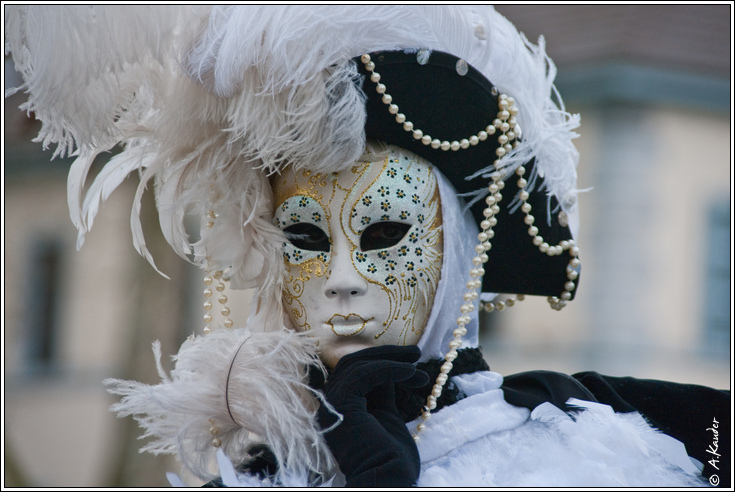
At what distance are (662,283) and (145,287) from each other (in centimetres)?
399

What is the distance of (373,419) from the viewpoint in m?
1.66

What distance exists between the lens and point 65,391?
8.76m

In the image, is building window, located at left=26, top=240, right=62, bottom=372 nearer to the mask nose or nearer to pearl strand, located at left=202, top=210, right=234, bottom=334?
pearl strand, located at left=202, top=210, right=234, bottom=334

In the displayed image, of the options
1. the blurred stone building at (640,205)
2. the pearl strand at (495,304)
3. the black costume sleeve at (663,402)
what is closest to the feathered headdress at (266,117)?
the pearl strand at (495,304)

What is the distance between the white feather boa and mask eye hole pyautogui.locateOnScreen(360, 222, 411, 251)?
0.24 meters

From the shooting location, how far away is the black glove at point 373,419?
1.61m

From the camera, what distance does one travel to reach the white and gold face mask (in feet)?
5.96

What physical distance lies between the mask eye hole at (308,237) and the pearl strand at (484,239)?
339mm

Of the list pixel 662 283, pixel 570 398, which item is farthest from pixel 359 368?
pixel 662 283

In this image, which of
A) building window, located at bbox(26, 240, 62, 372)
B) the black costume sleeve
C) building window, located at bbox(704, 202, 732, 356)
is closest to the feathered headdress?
the black costume sleeve

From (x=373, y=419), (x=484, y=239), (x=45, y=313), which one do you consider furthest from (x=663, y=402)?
(x=45, y=313)

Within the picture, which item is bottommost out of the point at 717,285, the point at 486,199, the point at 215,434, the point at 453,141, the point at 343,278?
the point at 215,434

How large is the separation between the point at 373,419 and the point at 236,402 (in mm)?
302

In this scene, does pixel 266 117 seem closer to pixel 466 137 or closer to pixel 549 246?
pixel 466 137
